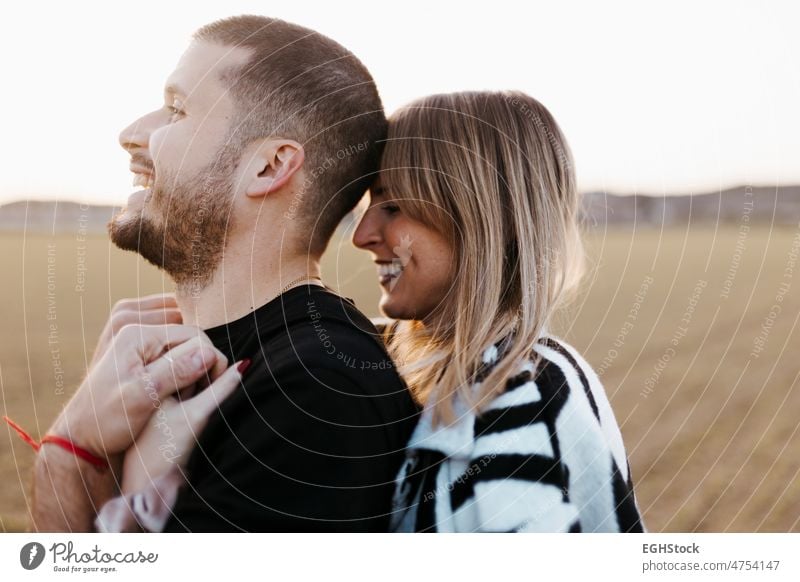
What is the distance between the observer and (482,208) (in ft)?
4.58

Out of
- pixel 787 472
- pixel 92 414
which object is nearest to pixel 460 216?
pixel 92 414

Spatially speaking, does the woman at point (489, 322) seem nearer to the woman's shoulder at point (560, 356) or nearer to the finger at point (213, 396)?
the woman's shoulder at point (560, 356)

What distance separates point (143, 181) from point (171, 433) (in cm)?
45

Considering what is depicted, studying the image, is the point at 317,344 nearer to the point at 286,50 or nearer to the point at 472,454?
the point at 472,454

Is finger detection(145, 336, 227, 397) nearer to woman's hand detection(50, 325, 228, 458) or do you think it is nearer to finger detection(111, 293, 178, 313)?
woman's hand detection(50, 325, 228, 458)

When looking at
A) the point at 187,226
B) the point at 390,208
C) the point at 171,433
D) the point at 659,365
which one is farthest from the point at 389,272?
the point at 659,365

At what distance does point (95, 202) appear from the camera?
6.18 ft

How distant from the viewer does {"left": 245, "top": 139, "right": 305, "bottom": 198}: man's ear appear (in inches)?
52.3

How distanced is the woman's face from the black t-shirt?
0.49 ft

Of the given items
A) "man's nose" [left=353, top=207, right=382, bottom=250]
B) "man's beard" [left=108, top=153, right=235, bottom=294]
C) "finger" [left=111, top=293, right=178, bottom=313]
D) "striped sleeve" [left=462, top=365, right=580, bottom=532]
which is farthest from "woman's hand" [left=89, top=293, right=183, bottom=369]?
"striped sleeve" [left=462, top=365, right=580, bottom=532]

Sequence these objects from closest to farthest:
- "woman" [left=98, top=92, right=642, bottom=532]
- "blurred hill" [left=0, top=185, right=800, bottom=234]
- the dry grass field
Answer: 1. "woman" [left=98, top=92, right=642, bottom=532]
2. "blurred hill" [left=0, top=185, right=800, bottom=234]
3. the dry grass field

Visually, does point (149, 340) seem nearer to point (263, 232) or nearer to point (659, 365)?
point (263, 232)

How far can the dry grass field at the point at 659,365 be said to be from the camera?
3.05 meters

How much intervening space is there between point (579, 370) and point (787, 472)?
261cm
